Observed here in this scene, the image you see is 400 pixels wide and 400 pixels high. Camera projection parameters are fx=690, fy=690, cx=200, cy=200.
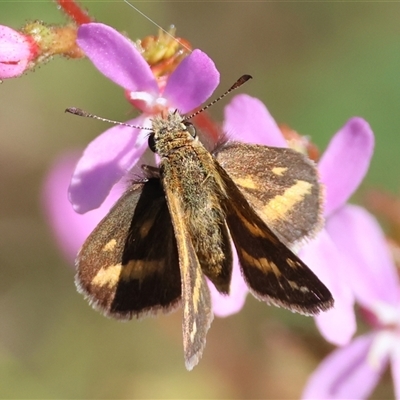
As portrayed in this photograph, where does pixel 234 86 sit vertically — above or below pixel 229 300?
above

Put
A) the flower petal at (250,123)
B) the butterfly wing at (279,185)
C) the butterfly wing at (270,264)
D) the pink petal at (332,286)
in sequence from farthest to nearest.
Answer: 1. the pink petal at (332,286)
2. the flower petal at (250,123)
3. the butterfly wing at (279,185)
4. the butterfly wing at (270,264)

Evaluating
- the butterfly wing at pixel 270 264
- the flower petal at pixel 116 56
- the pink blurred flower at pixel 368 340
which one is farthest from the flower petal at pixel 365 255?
the flower petal at pixel 116 56

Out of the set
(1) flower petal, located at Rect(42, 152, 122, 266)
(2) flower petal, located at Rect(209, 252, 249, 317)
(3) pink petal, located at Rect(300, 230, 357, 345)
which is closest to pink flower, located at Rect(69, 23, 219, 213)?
(2) flower petal, located at Rect(209, 252, 249, 317)

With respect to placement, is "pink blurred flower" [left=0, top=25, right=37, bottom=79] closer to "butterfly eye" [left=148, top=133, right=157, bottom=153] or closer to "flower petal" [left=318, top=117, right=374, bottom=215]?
"butterfly eye" [left=148, top=133, right=157, bottom=153]

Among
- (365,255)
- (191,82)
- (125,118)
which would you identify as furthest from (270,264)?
(125,118)

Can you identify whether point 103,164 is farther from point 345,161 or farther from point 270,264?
point 345,161

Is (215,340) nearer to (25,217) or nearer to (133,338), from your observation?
(133,338)

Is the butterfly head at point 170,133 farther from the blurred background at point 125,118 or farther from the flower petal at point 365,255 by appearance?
the blurred background at point 125,118
